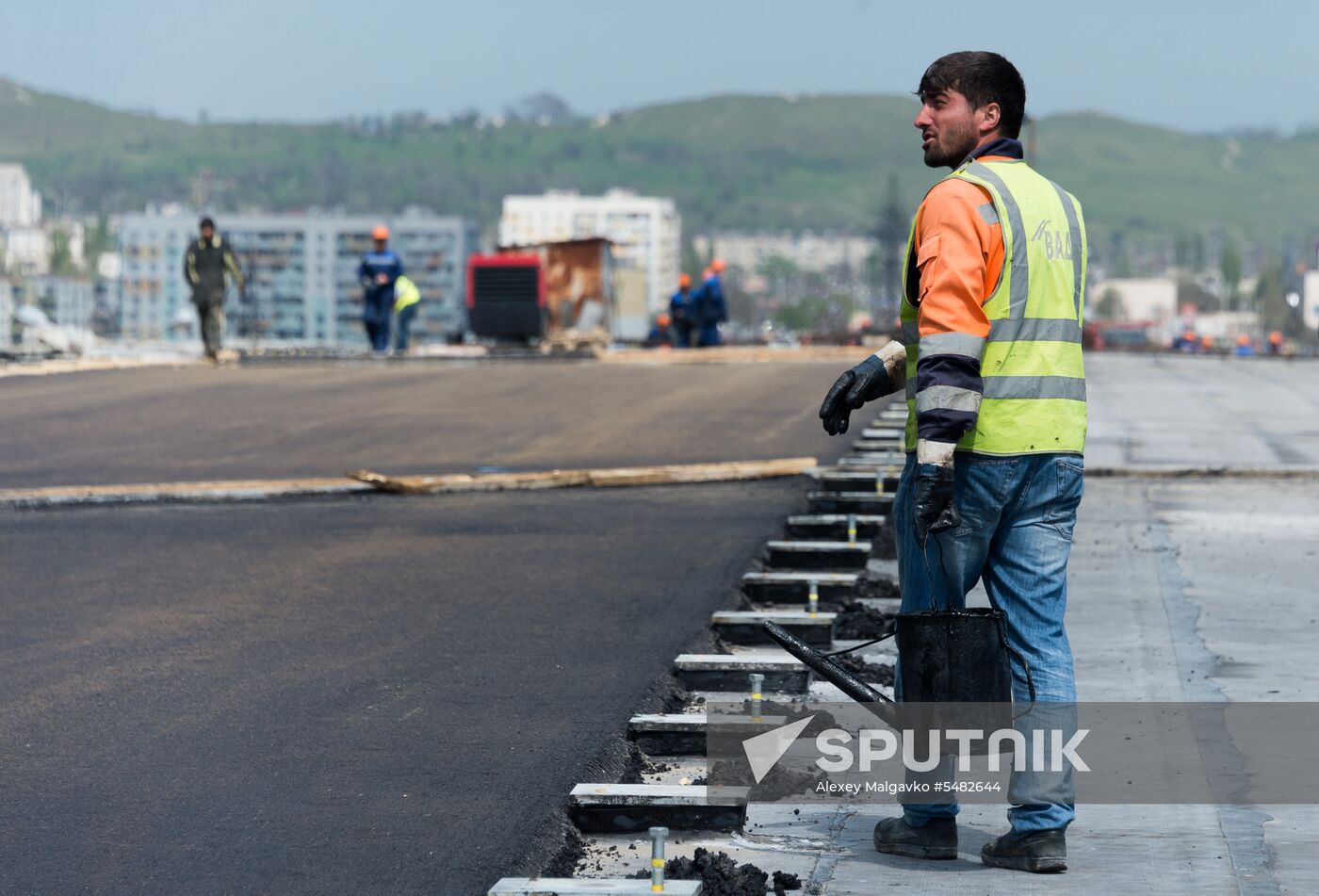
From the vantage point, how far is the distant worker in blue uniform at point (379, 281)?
29.6 meters

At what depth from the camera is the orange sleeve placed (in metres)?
4.89

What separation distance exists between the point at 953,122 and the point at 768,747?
6.92 ft

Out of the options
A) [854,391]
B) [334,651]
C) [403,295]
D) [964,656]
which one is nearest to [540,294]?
[403,295]

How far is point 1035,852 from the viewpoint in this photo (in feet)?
16.1

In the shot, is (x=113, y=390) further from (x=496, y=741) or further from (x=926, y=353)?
(x=926, y=353)

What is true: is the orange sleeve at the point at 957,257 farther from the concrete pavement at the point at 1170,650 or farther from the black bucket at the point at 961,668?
the concrete pavement at the point at 1170,650

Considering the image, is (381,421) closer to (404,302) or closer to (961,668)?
(961,668)

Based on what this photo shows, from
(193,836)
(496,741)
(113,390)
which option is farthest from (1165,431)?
(193,836)

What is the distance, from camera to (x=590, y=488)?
12.6 m

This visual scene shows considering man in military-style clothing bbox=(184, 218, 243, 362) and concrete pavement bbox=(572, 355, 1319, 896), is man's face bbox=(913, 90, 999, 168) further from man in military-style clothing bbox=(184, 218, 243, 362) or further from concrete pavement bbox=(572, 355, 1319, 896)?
man in military-style clothing bbox=(184, 218, 243, 362)

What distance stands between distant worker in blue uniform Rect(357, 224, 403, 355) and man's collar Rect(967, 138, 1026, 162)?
24537 mm

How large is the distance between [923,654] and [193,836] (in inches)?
77.2

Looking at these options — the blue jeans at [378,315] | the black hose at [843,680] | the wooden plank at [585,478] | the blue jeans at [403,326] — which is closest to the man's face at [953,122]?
the black hose at [843,680]

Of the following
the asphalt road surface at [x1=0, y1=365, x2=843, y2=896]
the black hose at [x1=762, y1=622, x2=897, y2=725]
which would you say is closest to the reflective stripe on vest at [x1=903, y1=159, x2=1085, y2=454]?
the black hose at [x1=762, y1=622, x2=897, y2=725]
